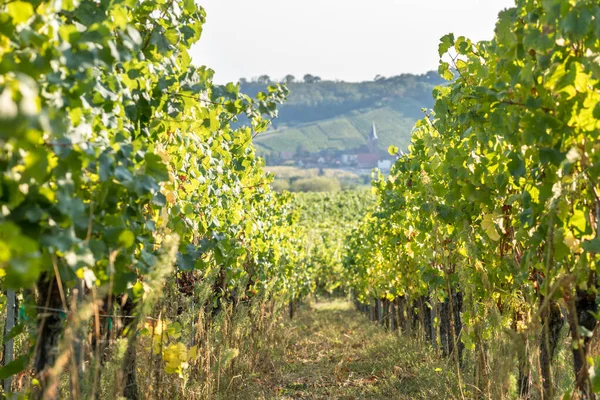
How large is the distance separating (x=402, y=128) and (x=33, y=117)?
504ft

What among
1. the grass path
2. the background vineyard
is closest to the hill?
the grass path

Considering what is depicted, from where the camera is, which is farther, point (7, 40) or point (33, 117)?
point (7, 40)

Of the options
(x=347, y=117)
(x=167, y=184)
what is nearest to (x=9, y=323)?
(x=167, y=184)

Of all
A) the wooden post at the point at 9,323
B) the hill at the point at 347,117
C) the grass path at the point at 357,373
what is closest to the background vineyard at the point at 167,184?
the wooden post at the point at 9,323

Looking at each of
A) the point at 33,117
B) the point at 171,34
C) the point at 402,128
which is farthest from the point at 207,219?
the point at 402,128

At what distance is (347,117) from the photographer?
170m

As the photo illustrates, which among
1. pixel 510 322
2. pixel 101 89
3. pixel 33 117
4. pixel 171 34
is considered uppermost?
pixel 171 34

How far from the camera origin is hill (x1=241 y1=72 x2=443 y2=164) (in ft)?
479

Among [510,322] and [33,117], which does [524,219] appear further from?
[33,117]

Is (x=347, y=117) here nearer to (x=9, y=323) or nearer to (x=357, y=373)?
(x=357, y=373)

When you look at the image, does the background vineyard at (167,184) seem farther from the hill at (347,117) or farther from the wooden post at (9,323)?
the hill at (347,117)

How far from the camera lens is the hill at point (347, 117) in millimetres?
145875

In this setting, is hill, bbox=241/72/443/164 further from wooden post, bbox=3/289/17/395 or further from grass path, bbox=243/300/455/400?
wooden post, bbox=3/289/17/395

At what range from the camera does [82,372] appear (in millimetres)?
2562
